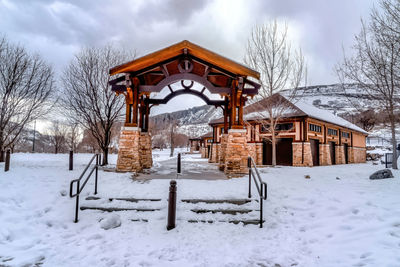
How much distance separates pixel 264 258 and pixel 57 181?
6927mm

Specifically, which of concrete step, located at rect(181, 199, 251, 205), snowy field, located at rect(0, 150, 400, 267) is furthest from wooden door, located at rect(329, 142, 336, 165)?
concrete step, located at rect(181, 199, 251, 205)

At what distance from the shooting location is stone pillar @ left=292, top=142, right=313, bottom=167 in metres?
18.4

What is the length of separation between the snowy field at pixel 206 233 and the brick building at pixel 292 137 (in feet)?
35.5

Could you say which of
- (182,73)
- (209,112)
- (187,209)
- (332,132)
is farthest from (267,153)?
(209,112)

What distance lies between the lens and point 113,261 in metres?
3.35

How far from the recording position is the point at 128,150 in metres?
8.20

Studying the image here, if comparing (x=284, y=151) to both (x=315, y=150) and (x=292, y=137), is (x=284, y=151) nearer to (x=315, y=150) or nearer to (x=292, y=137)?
(x=292, y=137)

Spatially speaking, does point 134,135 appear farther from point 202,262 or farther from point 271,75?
point 271,75

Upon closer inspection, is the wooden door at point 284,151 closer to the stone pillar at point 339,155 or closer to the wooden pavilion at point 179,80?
the stone pillar at point 339,155

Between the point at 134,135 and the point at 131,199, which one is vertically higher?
the point at 134,135

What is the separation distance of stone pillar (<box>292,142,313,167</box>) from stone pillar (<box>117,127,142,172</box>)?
15445 millimetres

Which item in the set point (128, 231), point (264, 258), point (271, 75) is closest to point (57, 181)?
point (128, 231)

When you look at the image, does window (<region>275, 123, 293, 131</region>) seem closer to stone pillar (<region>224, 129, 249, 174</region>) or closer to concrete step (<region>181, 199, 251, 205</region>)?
stone pillar (<region>224, 129, 249, 174</region>)

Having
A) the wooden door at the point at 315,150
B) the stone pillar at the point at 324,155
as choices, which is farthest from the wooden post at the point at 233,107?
the stone pillar at the point at 324,155
